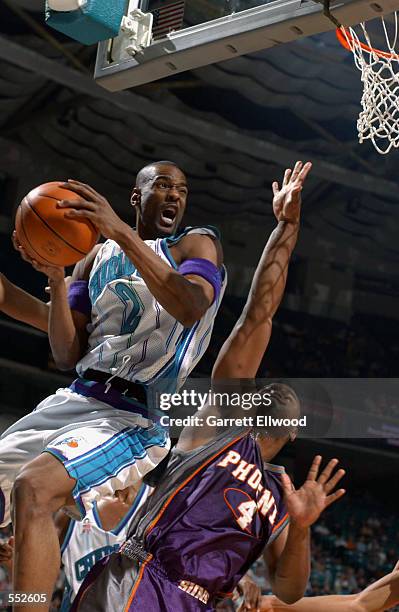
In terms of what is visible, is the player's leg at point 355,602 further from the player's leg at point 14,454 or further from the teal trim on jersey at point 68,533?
the player's leg at point 14,454

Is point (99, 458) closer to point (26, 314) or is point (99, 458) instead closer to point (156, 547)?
point (156, 547)

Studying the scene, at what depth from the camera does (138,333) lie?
126 inches

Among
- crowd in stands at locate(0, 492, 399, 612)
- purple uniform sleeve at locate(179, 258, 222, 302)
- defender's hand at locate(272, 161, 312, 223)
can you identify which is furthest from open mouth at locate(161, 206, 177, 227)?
crowd in stands at locate(0, 492, 399, 612)

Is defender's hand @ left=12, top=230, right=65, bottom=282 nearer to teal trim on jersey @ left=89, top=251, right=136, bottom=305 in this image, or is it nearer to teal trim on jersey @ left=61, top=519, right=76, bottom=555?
teal trim on jersey @ left=89, top=251, right=136, bottom=305

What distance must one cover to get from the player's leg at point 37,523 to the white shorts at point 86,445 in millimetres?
58

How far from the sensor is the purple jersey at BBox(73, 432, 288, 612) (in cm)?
305

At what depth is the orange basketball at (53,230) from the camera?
3.00m

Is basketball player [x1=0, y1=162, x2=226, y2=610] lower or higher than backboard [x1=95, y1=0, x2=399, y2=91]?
lower

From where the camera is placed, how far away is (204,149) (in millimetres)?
14273

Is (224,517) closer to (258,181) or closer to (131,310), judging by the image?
(131,310)

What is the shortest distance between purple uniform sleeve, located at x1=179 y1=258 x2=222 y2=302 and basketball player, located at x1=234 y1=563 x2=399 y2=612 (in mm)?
1329

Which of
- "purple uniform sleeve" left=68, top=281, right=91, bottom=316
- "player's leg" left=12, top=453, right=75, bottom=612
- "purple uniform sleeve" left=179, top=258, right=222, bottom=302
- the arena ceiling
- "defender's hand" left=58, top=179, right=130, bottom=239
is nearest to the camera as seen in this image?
"player's leg" left=12, top=453, right=75, bottom=612

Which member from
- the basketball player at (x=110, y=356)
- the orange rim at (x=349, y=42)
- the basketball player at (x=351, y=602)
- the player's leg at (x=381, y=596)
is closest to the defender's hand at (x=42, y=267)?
the basketball player at (x=110, y=356)

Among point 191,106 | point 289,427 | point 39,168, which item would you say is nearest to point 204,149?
point 191,106
